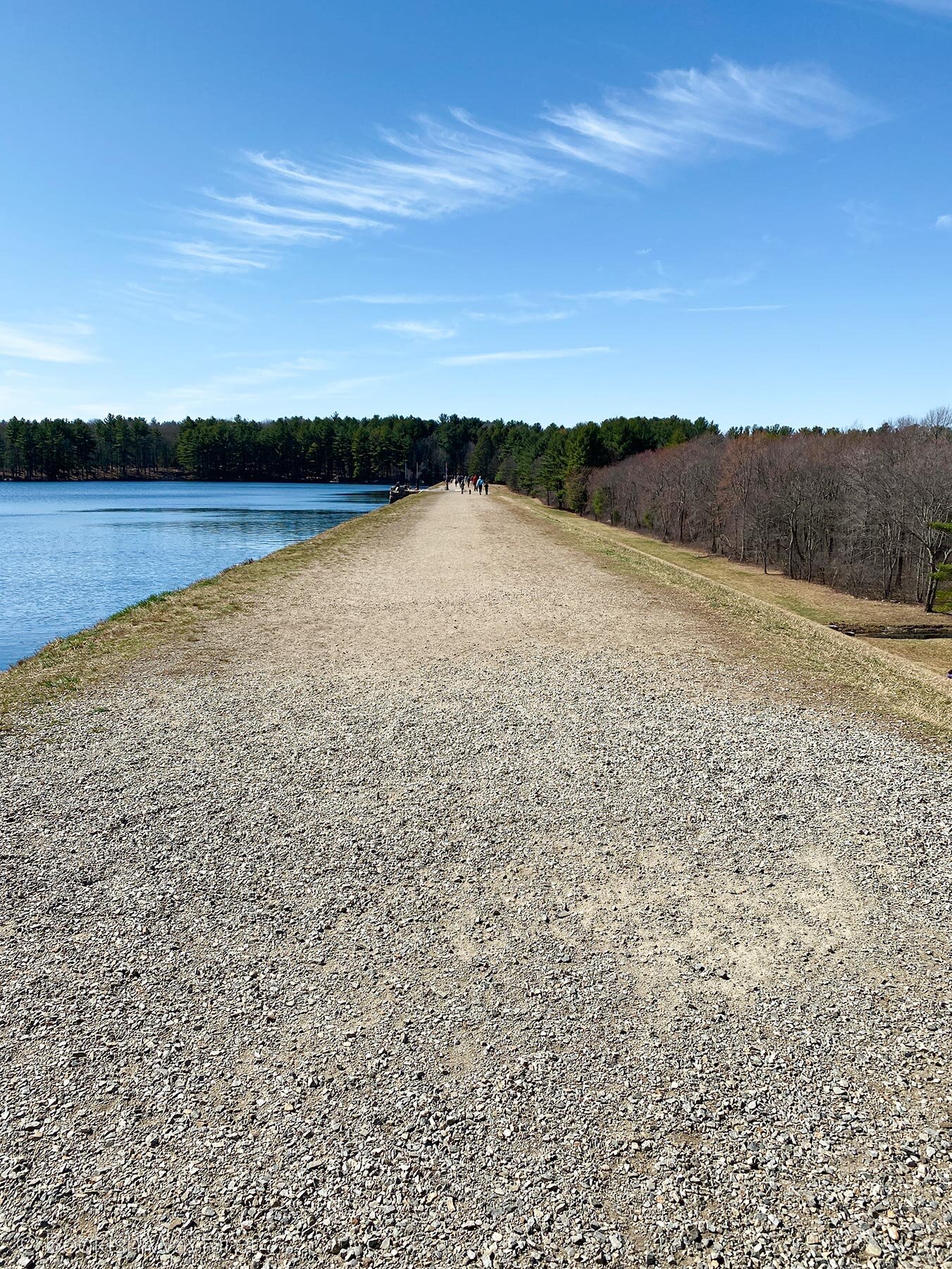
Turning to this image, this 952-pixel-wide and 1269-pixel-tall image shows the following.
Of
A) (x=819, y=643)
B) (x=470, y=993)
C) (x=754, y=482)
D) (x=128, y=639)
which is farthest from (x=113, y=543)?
(x=470, y=993)

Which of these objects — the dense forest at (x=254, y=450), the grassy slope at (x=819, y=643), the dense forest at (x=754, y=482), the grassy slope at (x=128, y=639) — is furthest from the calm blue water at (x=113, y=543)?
the dense forest at (x=254, y=450)

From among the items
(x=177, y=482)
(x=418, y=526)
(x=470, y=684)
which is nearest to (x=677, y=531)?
(x=418, y=526)

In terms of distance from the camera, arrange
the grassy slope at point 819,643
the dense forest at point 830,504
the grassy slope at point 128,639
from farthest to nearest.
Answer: the dense forest at point 830,504
the grassy slope at point 819,643
the grassy slope at point 128,639

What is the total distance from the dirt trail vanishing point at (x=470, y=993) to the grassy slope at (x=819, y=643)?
7.07ft

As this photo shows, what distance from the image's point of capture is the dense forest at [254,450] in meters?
130

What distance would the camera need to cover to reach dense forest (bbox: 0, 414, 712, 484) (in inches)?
5108

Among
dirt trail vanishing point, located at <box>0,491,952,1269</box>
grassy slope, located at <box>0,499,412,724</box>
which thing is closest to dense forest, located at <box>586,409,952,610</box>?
dirt trail vanishing point, located at <box>0,491,952,1269</box>

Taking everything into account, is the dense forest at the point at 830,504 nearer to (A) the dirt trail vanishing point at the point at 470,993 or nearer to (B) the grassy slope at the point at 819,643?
(B) the grassy slope at the point at 819,643

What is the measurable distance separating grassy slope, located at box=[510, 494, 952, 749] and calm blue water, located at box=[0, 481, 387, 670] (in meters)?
15.3

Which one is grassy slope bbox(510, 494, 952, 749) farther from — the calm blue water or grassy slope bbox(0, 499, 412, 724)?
the calm blue water

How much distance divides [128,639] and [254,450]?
476ft

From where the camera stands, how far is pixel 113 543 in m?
39.7

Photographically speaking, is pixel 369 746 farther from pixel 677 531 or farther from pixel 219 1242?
pixel 677 531

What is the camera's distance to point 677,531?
51.5 m
